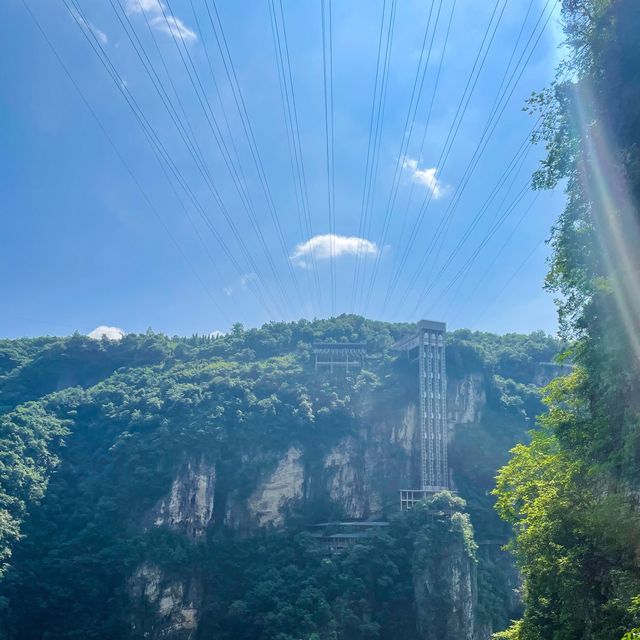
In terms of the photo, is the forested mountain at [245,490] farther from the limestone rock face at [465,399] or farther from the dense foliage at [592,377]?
the dense foliage at [592,377]

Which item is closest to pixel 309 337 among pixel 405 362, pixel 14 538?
pixel 405 362

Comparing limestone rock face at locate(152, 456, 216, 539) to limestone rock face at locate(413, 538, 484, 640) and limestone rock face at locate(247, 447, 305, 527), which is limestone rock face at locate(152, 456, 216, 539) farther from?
limestone rock face at locate(413, 538, 484, 640)

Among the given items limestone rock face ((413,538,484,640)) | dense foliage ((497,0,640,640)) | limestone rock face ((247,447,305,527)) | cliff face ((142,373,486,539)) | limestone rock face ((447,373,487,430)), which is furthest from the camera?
limestone rock face ((447,373,487,430))

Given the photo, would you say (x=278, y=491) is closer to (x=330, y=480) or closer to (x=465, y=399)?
(x=330, y=480)

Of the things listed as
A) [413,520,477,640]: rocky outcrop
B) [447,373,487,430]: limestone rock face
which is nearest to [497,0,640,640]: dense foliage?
[413,520,477,640]: rocky outcrop

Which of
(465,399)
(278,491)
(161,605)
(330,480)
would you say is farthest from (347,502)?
(161,605)

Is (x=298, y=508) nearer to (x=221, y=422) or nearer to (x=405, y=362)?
(x=221, y=422)
